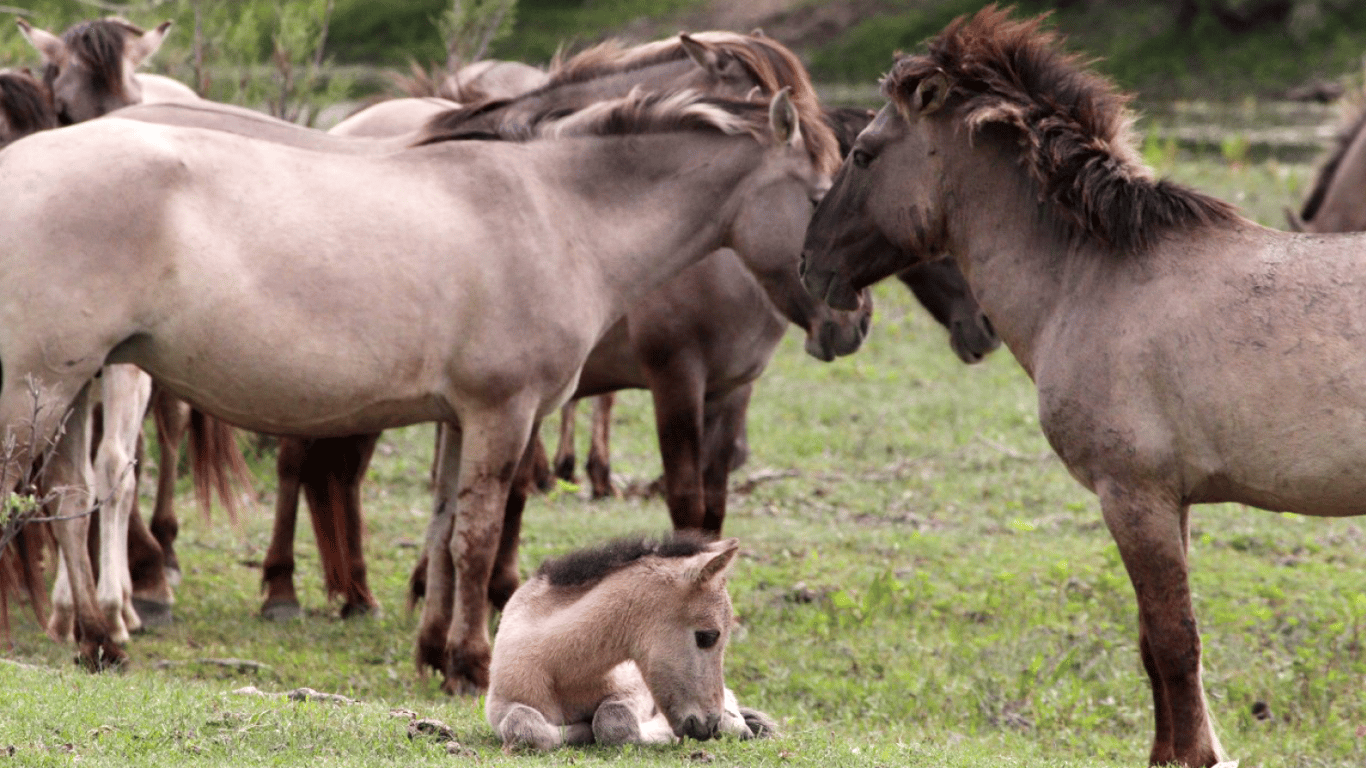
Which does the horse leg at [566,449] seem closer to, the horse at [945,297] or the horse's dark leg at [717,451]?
the horse at [945,297]

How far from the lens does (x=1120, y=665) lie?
765 cm

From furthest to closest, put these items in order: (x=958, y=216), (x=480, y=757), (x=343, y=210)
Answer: (x=343, y=210)
(x=958, y=216)
(x=480, y=757)

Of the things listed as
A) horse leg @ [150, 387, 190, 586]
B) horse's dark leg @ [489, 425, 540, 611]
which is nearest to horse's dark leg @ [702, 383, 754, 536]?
horse's dark leg @ [489, 425, 540, 611]

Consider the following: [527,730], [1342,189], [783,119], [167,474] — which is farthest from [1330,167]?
[527,730]

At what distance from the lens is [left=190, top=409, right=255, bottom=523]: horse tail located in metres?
8.55

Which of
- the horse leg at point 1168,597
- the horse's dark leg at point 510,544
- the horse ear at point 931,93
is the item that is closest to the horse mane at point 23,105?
the horse's dark leg at point 510,544

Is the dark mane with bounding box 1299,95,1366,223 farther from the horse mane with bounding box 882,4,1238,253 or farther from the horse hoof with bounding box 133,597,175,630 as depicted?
the horse hoof with bounding box 133,597,175,630

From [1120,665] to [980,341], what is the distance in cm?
172

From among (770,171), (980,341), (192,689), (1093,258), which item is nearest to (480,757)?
(192,689)

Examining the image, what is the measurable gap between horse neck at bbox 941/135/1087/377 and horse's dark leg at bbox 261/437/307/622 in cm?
395

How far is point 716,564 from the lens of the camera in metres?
4.86

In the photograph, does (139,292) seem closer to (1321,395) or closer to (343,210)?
(343,210)

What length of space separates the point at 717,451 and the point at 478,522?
2.36 meters

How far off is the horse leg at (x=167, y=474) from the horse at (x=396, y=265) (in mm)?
2192
